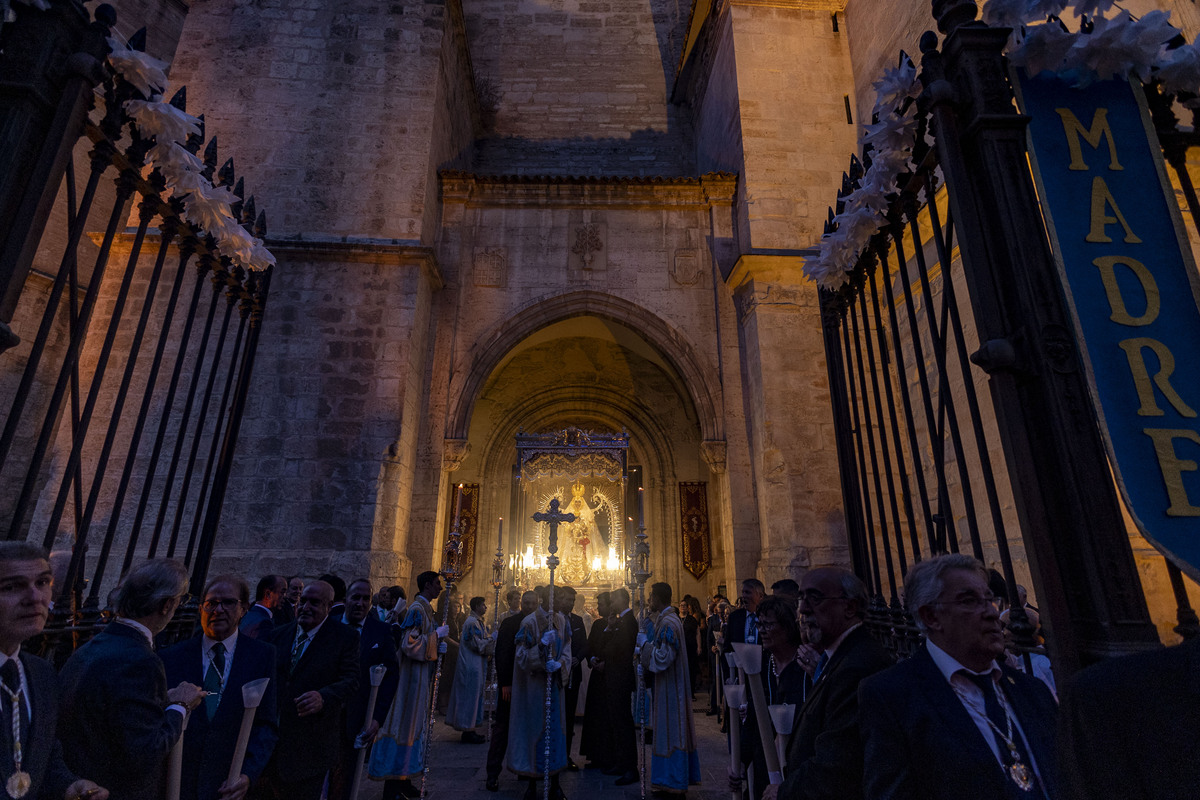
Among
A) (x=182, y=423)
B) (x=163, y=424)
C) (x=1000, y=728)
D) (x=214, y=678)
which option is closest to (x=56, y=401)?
(x=163, y=424)

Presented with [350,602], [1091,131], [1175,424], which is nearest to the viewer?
[1175,424]

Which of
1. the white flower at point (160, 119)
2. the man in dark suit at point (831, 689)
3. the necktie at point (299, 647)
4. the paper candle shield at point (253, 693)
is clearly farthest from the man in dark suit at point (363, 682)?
the white flower at point (160, 119)

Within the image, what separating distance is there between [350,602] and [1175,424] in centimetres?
434

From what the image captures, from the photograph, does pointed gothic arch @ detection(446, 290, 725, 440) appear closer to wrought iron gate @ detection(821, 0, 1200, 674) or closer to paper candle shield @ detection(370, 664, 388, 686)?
paper candle shield @ detection(370, 664, 388, 686)

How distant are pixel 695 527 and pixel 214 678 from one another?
9.99 m

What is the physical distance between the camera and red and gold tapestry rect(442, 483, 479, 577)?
10945 millimetres

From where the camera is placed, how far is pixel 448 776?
17.1ft

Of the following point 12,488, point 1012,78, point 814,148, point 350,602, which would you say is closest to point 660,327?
point 814,148

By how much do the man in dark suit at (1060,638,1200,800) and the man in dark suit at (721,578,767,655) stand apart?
141 inches

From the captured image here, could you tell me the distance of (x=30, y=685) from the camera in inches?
59.6

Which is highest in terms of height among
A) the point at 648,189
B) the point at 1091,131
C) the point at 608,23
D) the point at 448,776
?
the point at 608,23

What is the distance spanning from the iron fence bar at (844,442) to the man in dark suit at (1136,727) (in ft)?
7.98

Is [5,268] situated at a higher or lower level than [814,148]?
lower

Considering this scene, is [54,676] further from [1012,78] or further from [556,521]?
[556,521]
